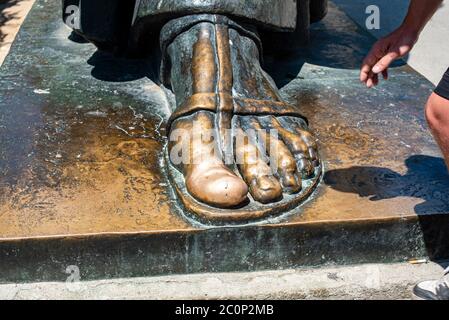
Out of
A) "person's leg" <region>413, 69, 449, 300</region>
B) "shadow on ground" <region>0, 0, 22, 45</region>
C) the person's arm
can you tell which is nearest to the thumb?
the person's arm

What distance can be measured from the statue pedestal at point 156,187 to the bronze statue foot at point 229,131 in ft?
0.25

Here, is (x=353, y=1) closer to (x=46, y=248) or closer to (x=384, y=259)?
(x=384, y=259)

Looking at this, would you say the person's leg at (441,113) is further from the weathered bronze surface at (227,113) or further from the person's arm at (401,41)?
the weathered bronze surface at (227,113)

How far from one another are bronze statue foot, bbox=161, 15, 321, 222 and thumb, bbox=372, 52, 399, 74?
1.39ft

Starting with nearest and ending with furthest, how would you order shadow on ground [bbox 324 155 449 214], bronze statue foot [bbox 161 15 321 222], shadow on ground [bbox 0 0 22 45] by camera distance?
1. bronze statue foot [bbox 161 15 321 222]
2. shadow on ground [bbox 324 155 449 214]
3. shadow on ground [bbox 0 0 22 45]

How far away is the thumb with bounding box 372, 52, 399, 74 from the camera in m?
2.24

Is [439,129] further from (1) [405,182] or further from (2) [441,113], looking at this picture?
(1) [405,182]

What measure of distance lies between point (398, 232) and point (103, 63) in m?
1.85

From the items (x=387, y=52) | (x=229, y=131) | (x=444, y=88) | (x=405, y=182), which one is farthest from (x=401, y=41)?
(x=229, y=131)

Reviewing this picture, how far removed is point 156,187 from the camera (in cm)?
249

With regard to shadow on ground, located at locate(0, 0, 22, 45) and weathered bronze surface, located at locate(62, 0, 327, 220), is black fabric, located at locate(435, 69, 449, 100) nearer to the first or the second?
weathered bronze surface, located at locate(62, 0, 327, 220)

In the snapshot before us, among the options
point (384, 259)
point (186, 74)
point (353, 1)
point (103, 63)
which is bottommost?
point (353, 1)
